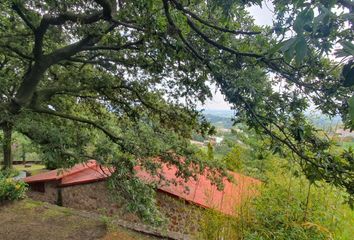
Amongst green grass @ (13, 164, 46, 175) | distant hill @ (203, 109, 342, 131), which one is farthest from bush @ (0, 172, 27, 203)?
green grass @ (13, 164, 46, 175)

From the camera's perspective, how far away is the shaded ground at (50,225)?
612 centimetres

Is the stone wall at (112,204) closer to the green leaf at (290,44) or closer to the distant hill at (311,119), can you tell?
the distant hill at (311,119)

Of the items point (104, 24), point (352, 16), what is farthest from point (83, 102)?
point (352, 16)

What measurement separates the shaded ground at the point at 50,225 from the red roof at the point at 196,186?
98 cm

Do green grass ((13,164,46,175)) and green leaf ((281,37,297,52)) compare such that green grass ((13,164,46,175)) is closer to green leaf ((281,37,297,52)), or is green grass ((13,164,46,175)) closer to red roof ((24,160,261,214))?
red roof ((24,160,261,214))

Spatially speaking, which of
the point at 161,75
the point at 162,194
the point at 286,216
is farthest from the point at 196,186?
the point at 286,216

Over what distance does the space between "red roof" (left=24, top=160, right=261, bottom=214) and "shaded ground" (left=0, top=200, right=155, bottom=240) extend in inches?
38.7

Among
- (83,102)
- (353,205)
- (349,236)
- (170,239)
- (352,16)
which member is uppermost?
(83,102)

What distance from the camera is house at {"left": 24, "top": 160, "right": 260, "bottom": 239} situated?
527 centimetres

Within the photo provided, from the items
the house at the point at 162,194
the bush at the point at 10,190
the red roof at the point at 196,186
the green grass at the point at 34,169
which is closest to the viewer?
the red roof at the point at 196,186

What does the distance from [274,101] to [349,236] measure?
2180 mm

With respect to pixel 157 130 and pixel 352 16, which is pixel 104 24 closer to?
pixel 157 130

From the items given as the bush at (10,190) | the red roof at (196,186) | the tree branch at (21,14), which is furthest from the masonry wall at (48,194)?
the tree branch at (21,14)

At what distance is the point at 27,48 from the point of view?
225 inches
